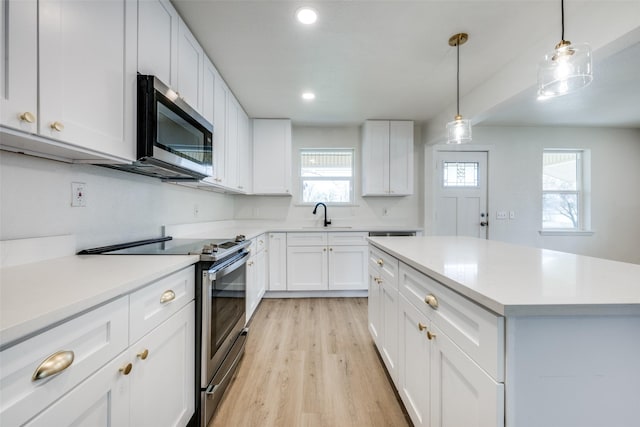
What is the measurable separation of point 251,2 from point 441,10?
46.8 inches

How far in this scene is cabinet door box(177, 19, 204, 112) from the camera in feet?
5.62

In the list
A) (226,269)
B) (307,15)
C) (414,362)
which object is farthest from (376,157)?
(414,362)

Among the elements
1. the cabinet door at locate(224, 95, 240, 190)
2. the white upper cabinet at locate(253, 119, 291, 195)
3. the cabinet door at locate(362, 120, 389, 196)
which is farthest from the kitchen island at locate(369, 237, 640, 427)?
the white upper cabinet at locate(253, 119, 291, 195)

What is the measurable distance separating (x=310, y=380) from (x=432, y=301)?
1159 millimetres

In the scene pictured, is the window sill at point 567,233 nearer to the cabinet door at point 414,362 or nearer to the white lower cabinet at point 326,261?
the white lower cabinet at point 326,261

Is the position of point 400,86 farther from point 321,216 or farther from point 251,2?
point 321,216

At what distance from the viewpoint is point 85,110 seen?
1.00 meters

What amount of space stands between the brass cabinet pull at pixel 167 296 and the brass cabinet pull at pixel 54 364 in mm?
390

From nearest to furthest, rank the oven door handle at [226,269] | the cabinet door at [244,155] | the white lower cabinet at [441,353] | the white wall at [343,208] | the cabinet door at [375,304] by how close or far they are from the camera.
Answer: the white lower cabinet at [441,353] < the oven door handle at [226,269] < the cabinet door at [375,304] < the cabinet door at [244,155] < the white wall at [343,208]

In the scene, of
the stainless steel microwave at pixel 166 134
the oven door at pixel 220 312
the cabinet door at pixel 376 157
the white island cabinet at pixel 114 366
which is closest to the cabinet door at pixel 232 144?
the stainless steel microwave at pixel 166 134

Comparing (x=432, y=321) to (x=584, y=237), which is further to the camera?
(x=584, y=237)

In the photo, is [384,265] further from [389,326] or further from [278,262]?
[278,262]

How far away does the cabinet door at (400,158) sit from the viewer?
146 inches

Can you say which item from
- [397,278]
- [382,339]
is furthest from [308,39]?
[382,339]
